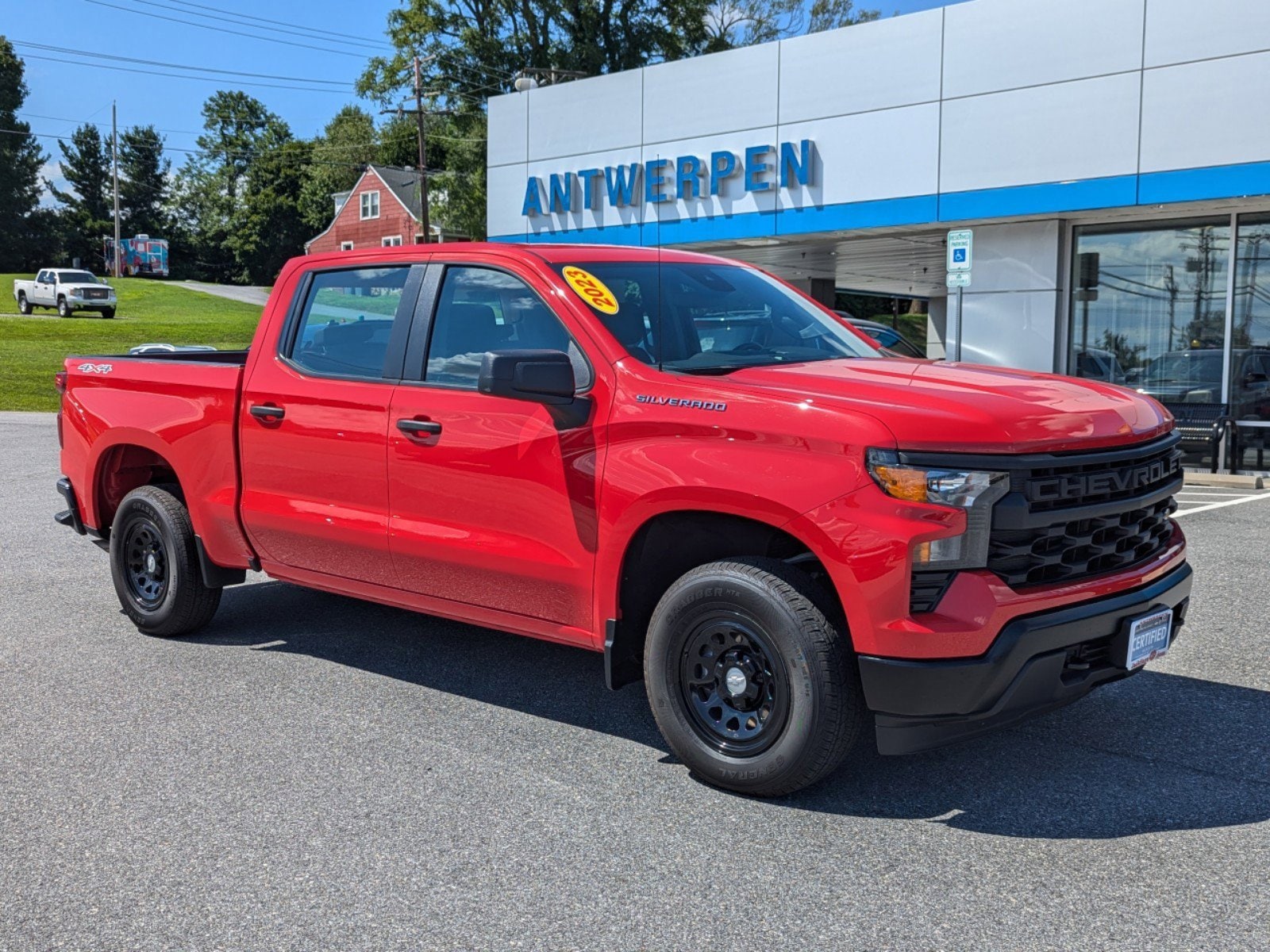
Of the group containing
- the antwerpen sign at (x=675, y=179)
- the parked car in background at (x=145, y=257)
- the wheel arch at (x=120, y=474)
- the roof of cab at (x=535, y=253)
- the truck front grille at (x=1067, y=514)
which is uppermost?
the parked car in background at (x=145, y=257)

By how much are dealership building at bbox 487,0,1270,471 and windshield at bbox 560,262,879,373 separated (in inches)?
346

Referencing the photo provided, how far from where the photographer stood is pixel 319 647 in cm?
622

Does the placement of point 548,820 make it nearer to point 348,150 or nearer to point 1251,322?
point 1251,322

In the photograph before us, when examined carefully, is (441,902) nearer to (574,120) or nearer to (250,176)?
(574,120)

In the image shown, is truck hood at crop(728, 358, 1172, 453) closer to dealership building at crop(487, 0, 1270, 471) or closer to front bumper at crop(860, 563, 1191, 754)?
front bumper at crop(860, 563, 1191, 754)

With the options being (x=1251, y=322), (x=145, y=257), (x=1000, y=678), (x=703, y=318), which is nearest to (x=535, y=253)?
(x=703, y=318)

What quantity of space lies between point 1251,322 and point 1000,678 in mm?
14499

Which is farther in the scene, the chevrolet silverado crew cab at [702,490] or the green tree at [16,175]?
the green tree at [16,175]

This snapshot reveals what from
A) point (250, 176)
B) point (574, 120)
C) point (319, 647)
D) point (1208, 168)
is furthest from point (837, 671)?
point (250, 176)

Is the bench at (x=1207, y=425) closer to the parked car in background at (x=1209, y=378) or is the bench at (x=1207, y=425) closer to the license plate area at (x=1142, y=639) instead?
the parked car in background at (x=1209, y=378)

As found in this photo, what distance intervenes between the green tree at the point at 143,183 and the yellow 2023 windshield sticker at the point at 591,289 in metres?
112

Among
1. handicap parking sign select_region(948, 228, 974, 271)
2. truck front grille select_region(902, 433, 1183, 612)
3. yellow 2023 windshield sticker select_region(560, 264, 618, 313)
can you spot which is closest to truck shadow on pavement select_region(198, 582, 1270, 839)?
truck front grille select_region(902, 433, 1183, 612)

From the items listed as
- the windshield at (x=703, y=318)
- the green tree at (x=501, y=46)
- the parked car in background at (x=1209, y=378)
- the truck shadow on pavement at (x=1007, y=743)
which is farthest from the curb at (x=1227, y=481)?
the green tree at (x=501, y=46)

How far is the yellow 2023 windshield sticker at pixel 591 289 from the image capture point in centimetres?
473
